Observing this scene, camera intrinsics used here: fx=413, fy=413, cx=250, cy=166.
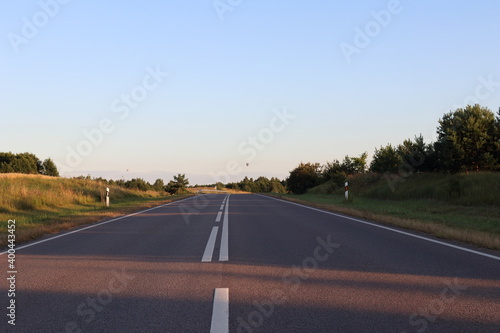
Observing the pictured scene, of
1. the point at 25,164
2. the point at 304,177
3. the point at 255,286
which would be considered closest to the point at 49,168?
the point at 25,164

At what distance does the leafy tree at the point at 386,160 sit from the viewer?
40591 mm

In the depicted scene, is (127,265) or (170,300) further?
(127,265)

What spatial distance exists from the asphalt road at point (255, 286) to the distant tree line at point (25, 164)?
92235 millimetres

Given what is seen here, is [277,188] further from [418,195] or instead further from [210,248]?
[210,248]

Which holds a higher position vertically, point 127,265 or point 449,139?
point 449,139

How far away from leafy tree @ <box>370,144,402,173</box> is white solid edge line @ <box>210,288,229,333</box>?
117 feet

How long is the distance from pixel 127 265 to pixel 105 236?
3.91 m

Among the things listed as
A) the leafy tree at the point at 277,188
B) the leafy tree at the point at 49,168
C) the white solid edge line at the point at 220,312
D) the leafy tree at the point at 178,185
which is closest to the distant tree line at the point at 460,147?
the white solid edge line at the point at 220,312

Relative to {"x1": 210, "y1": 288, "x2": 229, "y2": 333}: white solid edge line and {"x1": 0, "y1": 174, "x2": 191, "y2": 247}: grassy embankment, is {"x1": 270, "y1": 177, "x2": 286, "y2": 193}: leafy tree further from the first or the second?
{"x1": 210, "y1": 288, "x2": 229, "y2": 333}: white solid edge line

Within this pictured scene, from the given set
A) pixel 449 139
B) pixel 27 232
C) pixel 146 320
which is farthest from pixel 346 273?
pixel 449 139

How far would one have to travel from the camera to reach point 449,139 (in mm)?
27656

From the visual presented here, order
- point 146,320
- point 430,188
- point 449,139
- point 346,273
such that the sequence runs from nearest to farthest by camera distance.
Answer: point 146,320 → point 346,273 → point 430,188 → point 449,139

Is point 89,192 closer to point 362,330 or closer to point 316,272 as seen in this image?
point 316,272

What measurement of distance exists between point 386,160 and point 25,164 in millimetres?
79907
